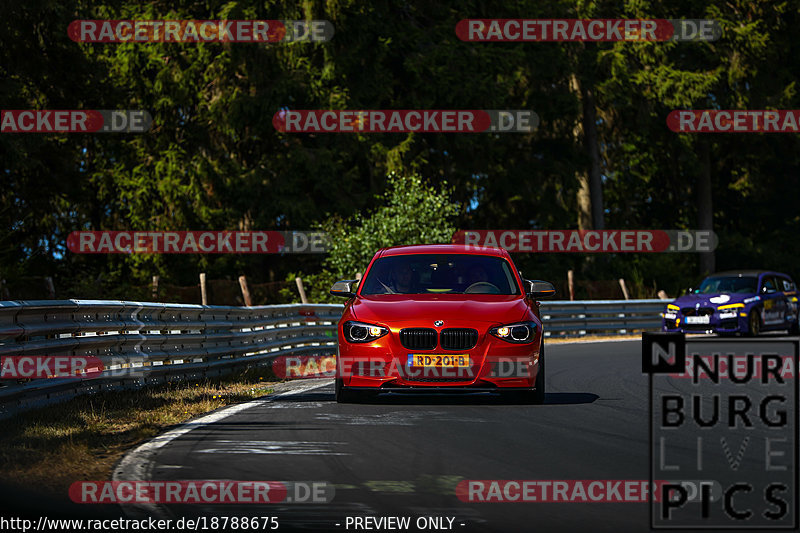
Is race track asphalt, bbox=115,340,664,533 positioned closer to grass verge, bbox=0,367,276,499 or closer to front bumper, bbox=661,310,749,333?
grass verge, bbox=0,367,276,499

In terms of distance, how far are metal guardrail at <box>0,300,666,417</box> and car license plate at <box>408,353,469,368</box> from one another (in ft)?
10.3

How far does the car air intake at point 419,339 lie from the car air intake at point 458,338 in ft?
0.39

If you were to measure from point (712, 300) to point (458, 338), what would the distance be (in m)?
16.2

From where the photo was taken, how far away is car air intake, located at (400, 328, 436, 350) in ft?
39.9

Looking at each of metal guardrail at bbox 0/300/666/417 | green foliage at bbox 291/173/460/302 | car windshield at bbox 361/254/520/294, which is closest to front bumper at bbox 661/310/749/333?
green foliage at bbox 291/173/460/302

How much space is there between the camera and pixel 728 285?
2884 centimetres

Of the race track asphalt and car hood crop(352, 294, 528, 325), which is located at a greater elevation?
car hood crop(352, 294, 528, 325)

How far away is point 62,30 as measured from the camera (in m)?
34.8

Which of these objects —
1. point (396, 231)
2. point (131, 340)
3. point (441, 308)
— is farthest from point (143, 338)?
point (396, 231)

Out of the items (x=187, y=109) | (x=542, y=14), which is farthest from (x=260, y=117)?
(x=542, y=14)

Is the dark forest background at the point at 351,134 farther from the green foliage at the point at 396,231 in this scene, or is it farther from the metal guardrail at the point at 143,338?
the metal guardrail at the point at 143,338

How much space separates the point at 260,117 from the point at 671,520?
3418 centimetres

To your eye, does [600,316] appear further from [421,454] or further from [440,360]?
[421,454]

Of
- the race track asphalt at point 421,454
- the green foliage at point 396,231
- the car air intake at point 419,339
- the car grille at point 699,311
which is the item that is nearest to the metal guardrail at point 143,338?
the race track asphalt at point 421,454
